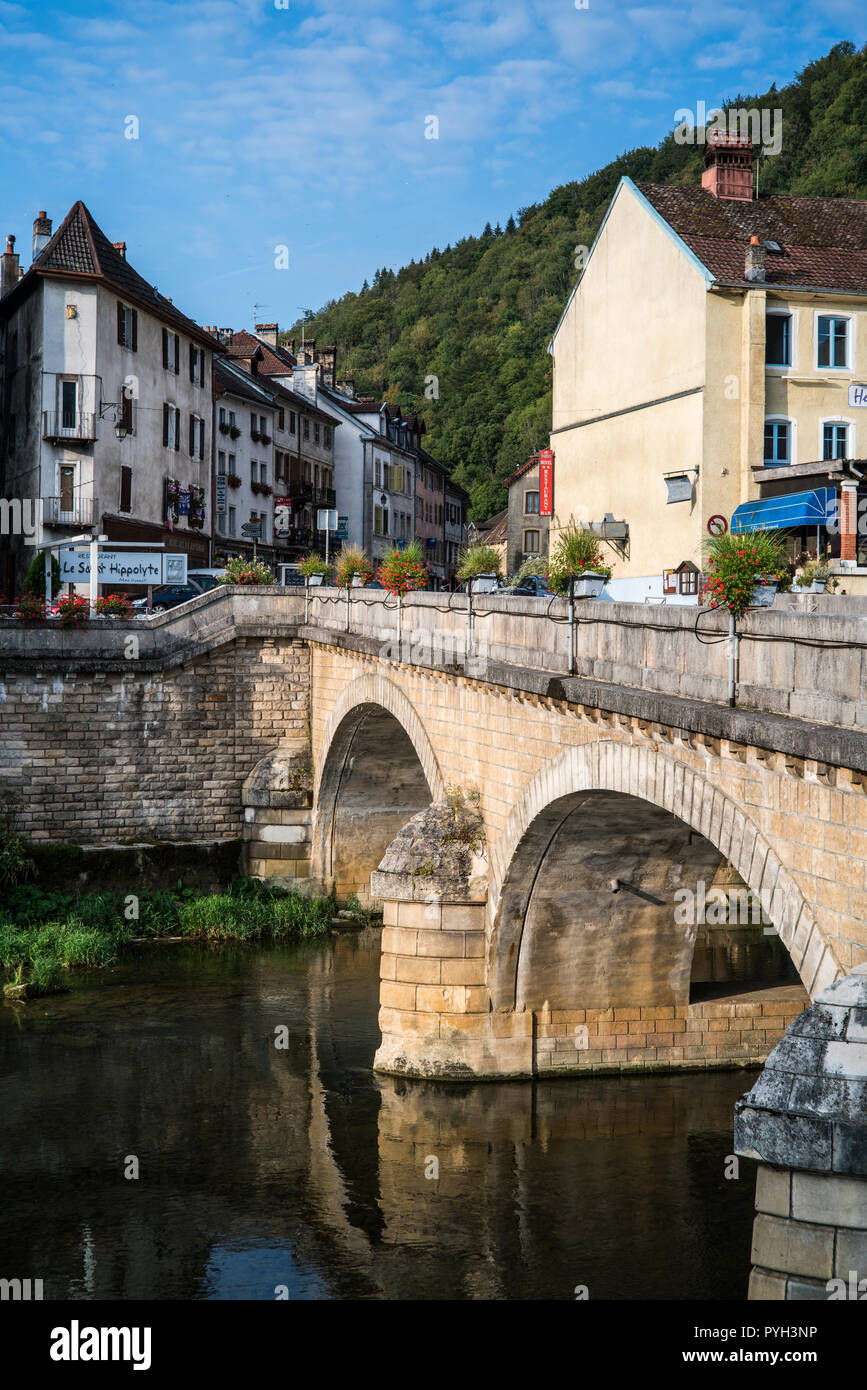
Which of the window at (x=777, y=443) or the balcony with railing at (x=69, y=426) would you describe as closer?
the window at (x=777, y=443)

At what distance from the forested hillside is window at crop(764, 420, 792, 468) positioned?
1929 inches

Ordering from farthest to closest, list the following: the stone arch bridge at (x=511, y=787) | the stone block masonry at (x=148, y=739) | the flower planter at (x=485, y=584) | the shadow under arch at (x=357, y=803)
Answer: the stone block masonry at (x=148, y=739) < the shadow under arch at (x=357, y=803) < the flower planter at (x=485, y=584) < the stone arch bridge at (x=511, y=787)

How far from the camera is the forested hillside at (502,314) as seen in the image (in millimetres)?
80188

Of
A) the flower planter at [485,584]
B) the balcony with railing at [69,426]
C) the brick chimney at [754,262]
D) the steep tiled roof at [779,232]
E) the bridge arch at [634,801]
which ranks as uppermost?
the steep tiled roof at [779,232]

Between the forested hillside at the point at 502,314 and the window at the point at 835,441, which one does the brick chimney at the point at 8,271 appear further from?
the forested hillside at the point at 502,314

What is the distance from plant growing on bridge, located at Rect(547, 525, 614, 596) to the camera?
1617 cm

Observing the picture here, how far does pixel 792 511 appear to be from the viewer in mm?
25062

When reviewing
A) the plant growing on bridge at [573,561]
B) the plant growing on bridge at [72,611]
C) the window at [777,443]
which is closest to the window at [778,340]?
the window at [777,443]

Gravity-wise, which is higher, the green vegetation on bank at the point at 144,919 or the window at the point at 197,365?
the window at the point at 197,365

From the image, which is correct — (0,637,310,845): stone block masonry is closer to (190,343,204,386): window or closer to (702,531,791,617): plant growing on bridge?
(190,343,204,386): window

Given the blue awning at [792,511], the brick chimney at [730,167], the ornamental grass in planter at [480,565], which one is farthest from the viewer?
the brick chimney at [730,167]

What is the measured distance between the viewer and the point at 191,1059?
65.3 ft

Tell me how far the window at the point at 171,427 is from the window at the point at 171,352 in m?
1.27
